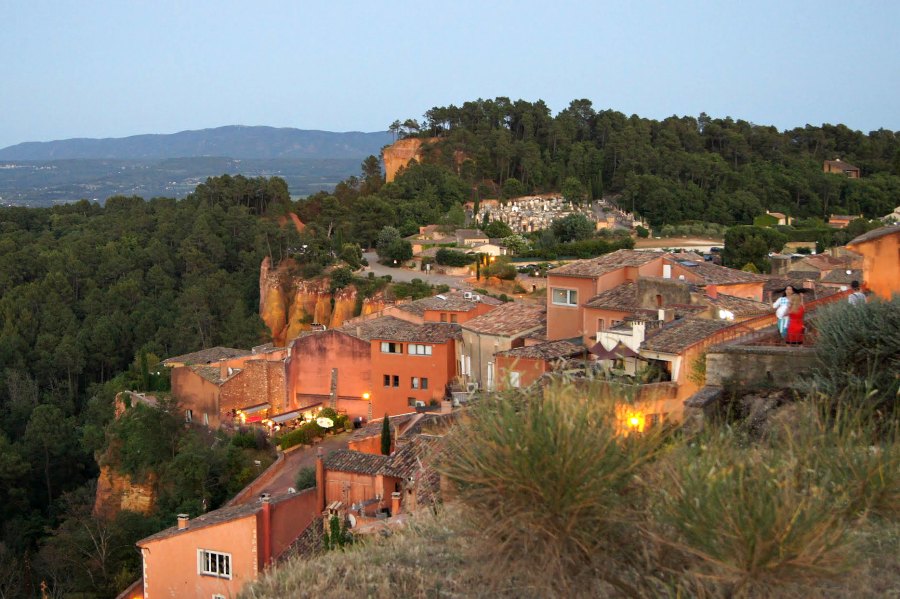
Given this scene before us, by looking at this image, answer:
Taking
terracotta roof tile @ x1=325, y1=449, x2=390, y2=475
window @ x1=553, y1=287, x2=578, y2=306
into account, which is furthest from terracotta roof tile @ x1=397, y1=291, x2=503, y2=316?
terracotta roof tile @ x1=325, y1=449, x2=390, y2=475

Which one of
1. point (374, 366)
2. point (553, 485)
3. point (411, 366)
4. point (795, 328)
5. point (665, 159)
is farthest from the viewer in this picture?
point (665, 159)

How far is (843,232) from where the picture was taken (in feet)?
154

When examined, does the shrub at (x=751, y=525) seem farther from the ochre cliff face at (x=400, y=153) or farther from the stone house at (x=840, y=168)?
the stone house at (x=840, y=168)

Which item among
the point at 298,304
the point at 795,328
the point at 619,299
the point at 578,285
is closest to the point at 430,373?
the point at 578,285

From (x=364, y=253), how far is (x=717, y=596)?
151ft

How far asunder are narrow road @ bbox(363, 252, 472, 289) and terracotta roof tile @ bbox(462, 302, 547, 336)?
47.8ft

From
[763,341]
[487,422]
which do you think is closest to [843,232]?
[763,341]

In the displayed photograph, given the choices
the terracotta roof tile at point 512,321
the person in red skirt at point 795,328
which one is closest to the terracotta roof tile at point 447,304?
the terracotta roof tile at point 512,321

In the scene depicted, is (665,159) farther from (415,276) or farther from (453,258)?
(415,276)

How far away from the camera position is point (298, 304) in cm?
4119

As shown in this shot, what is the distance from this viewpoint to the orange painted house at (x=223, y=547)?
13.8 meters

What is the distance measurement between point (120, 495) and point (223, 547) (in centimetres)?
1121

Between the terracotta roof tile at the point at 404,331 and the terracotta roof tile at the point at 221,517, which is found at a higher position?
the terracotta roof tile at the point at 404,331

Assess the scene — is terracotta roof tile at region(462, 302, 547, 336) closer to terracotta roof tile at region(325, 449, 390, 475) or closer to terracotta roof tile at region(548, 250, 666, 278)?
terracotta roof tile at region(548, 250, 666, 278)
